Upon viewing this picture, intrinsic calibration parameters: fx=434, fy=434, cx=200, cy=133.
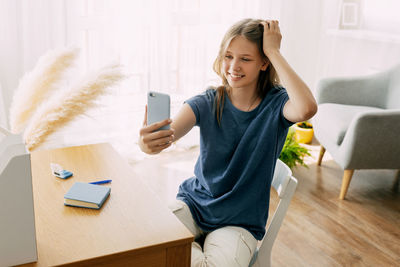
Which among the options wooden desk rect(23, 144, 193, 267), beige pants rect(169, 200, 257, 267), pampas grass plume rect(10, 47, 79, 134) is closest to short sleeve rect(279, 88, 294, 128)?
beige pants rect(169, 200, 257, 267)

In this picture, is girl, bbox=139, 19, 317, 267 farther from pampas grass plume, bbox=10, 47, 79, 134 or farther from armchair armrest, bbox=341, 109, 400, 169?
armchair armrest, bbox=341, 109, 400, 169

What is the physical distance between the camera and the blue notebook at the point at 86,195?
1138 millimetres

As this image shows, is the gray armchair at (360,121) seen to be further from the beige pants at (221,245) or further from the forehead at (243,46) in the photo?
the beige pants at (221,245)

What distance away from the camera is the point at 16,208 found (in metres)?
0.89

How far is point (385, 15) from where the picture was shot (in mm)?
3568

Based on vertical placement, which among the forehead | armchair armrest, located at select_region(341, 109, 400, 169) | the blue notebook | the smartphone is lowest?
armchair armrest, located at select_region(341, 109, 400, 169)


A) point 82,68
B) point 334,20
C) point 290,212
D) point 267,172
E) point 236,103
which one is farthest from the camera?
point 334,20

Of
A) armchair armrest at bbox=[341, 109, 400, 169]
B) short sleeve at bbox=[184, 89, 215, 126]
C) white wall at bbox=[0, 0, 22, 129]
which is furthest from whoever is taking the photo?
white wall at bbox=[0, 0, 22, 129]

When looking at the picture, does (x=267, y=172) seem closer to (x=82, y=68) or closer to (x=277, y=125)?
(x=277, y=125)

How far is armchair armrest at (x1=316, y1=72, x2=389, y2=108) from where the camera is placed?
10.4ft

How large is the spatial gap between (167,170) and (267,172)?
1.72 meters

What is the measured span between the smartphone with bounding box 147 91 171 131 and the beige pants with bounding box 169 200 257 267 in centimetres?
37

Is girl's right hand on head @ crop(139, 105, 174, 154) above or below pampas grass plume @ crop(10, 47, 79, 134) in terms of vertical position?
below

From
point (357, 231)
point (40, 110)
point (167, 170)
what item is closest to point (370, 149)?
point (357, 231)
